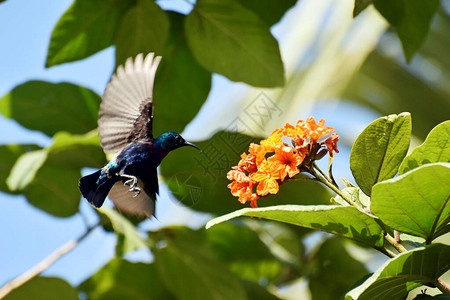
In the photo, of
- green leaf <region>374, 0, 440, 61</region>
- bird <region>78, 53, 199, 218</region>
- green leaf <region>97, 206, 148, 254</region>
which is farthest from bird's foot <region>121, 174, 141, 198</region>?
green leaf <region>374, 0, 440, 61</region>

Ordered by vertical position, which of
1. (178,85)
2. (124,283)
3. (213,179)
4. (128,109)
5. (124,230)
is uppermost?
(128,109)

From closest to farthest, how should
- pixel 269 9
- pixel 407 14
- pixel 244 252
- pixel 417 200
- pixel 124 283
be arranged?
pixel 417 200, pixel 407 14, pixel 269 9, pixel 124 283, pixel 244 252

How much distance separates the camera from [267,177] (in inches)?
28.0

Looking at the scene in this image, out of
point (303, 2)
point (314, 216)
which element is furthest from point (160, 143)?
point (303, 2)

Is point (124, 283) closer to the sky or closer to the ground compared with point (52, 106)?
closer to the ground

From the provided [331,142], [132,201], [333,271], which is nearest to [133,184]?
[132,201]

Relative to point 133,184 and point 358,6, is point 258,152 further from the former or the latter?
point 358,6

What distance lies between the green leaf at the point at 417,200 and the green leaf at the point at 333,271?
0.79 meters

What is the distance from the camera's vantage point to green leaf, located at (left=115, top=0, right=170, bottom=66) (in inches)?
46.6

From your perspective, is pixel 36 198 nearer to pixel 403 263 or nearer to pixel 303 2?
Result: pixel 403 263

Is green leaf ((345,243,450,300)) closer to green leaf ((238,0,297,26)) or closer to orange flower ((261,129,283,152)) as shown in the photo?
orange flower ((261,129,283,152))

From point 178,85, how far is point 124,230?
1.05 feet

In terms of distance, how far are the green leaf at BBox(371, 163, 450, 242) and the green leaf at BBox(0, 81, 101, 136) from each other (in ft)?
2.76

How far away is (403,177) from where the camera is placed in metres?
0.60
